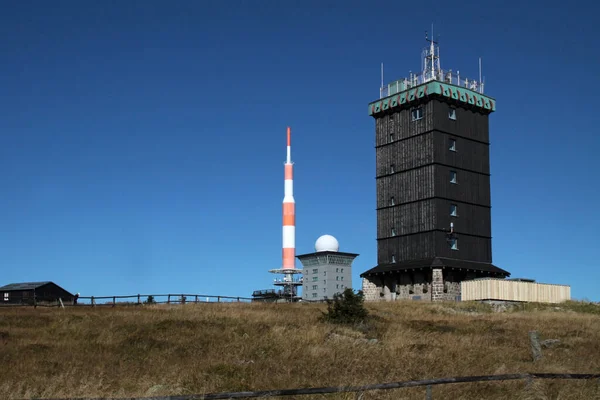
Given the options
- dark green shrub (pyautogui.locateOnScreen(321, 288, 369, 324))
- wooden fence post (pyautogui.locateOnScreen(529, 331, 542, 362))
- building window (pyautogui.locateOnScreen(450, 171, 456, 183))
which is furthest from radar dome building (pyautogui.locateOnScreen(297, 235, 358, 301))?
wooden fence post (pyautogui.locateOnScreen(529, 331, 542, 362))

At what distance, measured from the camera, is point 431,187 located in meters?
61.1

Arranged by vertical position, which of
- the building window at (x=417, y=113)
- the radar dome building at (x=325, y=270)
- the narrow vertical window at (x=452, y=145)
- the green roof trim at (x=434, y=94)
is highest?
the green roof trim at (x=434, y=94)

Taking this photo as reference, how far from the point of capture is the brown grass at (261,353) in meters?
15.4

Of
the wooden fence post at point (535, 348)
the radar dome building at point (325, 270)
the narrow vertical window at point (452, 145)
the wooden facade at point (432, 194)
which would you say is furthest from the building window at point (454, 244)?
the wooden fence post at point (535, 348)

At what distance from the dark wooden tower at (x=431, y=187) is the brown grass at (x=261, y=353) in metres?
18.1

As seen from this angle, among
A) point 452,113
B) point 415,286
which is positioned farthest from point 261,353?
point 452,113

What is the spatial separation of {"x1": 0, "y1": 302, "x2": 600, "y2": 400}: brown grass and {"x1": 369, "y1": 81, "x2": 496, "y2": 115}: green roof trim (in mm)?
25235

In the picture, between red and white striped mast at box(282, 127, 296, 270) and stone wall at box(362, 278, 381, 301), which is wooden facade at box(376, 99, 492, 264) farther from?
red and white striped mast at box(282, 127, 296, 270)

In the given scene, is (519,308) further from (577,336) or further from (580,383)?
(580,383)

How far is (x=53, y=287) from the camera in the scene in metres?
79.0

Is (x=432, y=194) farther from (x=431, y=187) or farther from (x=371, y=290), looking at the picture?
(x=371, y=290)

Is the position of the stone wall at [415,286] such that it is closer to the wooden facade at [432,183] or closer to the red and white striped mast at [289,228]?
the wooden facade at [432,183]

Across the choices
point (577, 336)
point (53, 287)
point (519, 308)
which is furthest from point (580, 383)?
point (53, 287)

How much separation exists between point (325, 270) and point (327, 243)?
3.69 m
